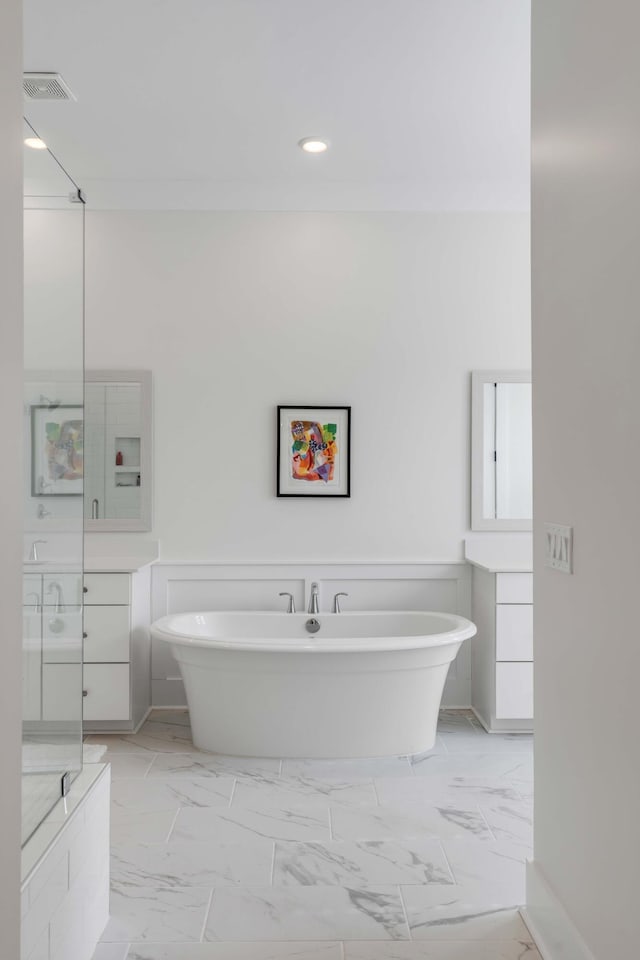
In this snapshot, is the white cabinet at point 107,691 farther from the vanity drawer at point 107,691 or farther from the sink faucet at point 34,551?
the sink faucet at point 34,551

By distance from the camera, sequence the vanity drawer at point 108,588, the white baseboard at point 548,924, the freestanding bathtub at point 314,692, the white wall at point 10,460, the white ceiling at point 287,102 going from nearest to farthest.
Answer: the white wall at point 10,460, the white baseboard at point 548,924, the white ceiling at point 287,102, the freestanding bathtub at point 314,692, the vanity drawer at point 108,588

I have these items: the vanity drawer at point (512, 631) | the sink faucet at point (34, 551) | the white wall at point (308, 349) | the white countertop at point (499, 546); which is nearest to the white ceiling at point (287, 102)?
the white wall at point (308, 349)

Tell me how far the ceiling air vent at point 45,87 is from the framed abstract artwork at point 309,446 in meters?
1.83

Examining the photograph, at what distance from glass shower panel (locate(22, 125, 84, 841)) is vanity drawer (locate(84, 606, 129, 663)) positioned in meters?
1.82

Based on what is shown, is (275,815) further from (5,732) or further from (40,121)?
(40,121)

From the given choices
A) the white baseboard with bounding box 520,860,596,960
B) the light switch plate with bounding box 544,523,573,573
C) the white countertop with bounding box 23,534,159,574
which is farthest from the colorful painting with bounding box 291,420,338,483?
the white baseboard with bounding box 520,860,596,960

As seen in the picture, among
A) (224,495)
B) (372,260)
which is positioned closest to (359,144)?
(372,260)

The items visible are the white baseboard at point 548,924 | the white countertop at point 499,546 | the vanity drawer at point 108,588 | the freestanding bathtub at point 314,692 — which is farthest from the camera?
the white countertop at point 499,546

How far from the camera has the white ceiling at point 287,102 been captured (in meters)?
2.71

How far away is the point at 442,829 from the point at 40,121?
345 centimetres

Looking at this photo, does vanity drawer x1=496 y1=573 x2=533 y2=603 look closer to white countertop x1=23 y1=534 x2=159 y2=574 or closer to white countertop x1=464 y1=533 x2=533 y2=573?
white countertop x1=464 y1=533 x2=533 y2=573

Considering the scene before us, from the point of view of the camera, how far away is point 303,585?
14.2 ft

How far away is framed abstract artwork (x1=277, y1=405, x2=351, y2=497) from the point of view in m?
4.30

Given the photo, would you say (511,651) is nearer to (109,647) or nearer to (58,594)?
(109,647)
